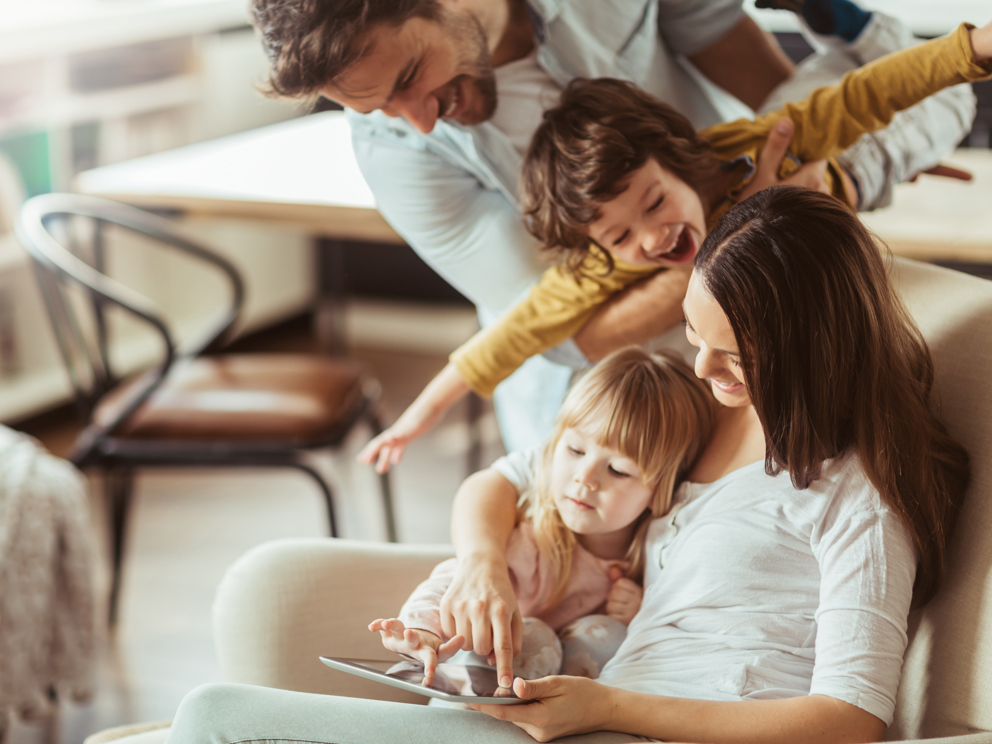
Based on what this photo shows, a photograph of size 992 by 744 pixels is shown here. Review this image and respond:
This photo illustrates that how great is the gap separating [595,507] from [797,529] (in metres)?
0.20

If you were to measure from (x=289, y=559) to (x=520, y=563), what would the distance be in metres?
0.25

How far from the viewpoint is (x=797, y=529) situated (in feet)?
3.12

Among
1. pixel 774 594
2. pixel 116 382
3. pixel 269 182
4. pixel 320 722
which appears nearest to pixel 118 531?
pixel 116 382

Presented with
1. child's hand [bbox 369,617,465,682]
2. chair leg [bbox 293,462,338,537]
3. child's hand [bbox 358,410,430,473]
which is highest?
child's hand [bbox 358,410,430,473]

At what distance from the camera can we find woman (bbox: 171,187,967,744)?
85 cm

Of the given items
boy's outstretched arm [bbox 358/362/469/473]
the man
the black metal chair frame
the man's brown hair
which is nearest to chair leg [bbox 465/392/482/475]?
the black metal chair frame

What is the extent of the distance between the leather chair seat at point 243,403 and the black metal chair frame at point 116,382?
0.05ft

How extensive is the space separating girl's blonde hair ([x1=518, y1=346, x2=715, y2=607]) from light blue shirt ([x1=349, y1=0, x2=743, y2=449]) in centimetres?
18

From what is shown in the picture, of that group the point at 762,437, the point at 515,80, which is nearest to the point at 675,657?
the point at 762,437

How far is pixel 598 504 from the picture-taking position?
1.05m

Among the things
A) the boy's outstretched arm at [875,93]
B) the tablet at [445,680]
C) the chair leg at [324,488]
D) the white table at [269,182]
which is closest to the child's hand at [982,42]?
the boy's outstretched arm at [875,93]

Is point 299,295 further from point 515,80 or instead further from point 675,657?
point 675,657

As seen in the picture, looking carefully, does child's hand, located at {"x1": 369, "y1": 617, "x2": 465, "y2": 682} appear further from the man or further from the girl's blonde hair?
the man

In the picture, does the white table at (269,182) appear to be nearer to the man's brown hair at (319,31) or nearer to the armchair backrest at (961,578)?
the man's brown hair at (319,31)
